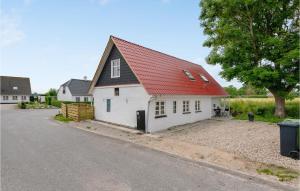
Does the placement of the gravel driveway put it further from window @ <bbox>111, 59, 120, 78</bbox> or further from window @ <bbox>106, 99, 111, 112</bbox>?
window @ <bbox>111, 59, 120, 78</bbox>

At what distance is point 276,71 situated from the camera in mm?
17422

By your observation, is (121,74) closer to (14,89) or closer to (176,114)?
(176,114)

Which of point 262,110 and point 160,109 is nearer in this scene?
point 160,109

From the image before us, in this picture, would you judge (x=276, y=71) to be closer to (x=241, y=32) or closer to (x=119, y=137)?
(x=241, y=32)

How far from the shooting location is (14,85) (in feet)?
186

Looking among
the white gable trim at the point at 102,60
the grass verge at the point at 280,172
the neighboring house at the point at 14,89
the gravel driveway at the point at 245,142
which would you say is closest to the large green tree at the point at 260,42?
the gravel driveway at the point at 245,142

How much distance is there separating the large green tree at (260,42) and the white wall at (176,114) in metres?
3.80

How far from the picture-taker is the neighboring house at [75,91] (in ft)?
165

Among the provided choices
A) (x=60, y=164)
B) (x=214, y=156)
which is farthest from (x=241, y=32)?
(x=60, y=164)

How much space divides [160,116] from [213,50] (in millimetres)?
11834

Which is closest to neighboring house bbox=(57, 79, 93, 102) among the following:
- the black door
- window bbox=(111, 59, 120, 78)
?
window bbox=(111, 59, 120, 78)

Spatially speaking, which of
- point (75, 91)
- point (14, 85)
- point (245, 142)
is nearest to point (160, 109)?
point (245, 142)

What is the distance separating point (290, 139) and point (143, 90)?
8.83 metres

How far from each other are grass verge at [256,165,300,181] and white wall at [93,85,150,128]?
27.2ft
